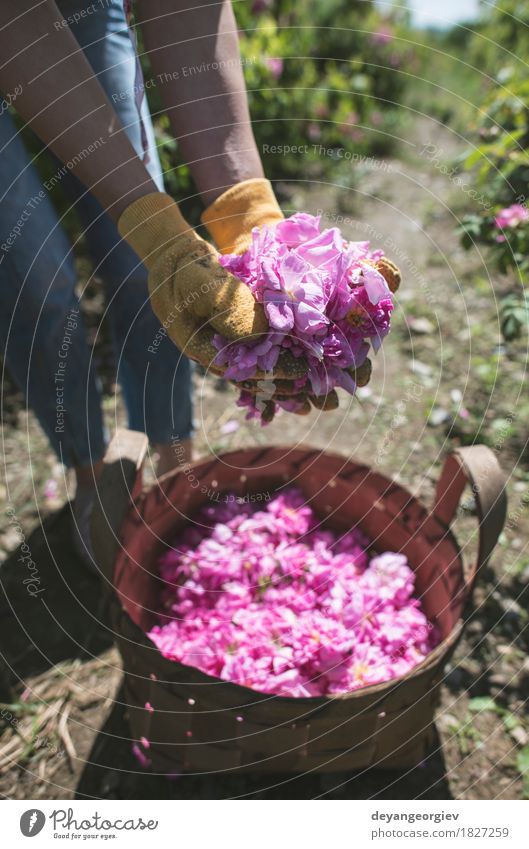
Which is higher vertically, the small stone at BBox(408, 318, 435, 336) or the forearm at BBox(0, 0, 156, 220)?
the small stone at BBox(408, 318, 435, 336)

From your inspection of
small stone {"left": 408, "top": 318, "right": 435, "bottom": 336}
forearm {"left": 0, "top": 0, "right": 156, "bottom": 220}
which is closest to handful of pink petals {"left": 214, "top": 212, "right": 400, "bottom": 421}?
forearm {"left": 0, "top": 0, "right": 156, "bottom": 220}

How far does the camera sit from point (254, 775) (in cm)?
145

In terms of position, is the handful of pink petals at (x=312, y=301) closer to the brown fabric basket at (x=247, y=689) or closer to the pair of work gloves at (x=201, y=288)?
the pair of work gloves at (x=201, y=288)

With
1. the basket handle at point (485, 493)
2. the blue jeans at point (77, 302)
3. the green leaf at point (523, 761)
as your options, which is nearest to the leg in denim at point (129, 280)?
the blue jeans at point (77, 302)

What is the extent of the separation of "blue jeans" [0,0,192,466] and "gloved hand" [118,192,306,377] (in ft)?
1.04

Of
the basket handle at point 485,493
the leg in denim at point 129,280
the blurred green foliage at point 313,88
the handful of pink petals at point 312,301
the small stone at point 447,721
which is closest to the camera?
the handful of pink petals at point 312,301

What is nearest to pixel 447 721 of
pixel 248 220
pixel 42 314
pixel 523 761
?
pixel 523 761

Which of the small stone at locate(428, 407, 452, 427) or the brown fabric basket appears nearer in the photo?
the brown fabric basket

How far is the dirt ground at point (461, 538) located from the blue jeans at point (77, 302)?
1.46ft

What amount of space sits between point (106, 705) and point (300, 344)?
3.50 ft

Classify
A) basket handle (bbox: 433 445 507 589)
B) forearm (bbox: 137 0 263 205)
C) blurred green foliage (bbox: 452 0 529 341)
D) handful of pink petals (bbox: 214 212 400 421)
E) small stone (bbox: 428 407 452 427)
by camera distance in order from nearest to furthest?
handful of pink petals (bbox: 214 212 400 421)
basket handle (bbox: 433 445 507 589)
forearm (bbox: 137 0 263 205)
blurred green foliage (bbox: 452 0 529 341)
small stone (bbox: 428 407 452 427)

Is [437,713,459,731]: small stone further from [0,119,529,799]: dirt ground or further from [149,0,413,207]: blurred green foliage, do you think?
[149,0,413,207]: blurred green foliage

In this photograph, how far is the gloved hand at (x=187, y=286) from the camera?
111 centimetres

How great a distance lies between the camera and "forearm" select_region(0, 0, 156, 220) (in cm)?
112
